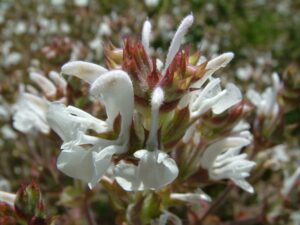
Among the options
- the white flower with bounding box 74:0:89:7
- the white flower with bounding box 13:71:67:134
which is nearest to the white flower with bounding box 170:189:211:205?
the white flower with bounding box 13:71:67:134

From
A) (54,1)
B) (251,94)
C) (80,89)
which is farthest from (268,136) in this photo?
(54,1)

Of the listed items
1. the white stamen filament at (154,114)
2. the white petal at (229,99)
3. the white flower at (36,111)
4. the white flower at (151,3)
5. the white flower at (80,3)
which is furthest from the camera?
the white flower at (80,3)

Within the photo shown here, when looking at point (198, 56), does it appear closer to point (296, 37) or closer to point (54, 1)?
point (54, 1)

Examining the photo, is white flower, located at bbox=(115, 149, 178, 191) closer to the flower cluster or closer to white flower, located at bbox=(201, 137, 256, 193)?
the flower cluster

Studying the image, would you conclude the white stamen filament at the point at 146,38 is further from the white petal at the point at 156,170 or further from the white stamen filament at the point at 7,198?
the white stamen filament at the point at 7,198

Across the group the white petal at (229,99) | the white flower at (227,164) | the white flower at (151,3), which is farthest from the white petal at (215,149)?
the white flower at (151,3)
